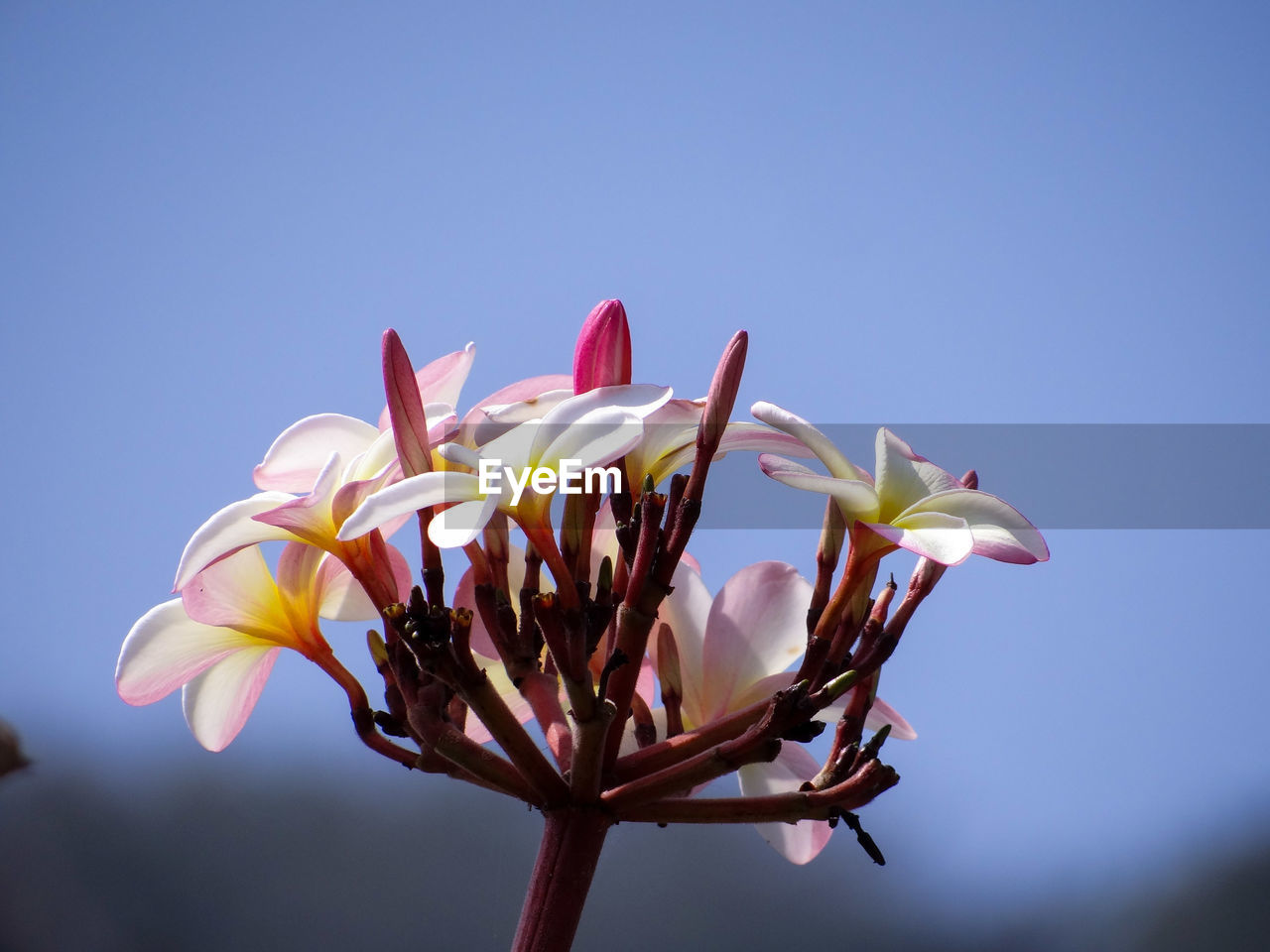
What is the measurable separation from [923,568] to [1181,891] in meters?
5.14

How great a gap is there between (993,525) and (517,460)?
161mm

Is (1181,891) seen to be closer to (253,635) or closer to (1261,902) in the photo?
(1261,902)

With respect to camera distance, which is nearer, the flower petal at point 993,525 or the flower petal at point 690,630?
the flower petal at point 993,525

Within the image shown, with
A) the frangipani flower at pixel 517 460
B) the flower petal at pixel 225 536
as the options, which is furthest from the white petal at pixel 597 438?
the flower petal at pixel 225 536

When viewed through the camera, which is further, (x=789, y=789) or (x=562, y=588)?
(x=789, y=789)

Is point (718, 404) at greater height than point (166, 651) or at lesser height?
greater

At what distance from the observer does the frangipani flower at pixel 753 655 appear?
434 mm

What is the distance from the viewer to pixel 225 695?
436 mm

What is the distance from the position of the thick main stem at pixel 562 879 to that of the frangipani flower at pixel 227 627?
11cm

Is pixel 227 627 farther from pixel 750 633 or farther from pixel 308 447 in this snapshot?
pixel 750 633

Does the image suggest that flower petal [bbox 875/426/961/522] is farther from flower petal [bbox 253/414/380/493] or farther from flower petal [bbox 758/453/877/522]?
flower petal [bbox 253/414/380/493]

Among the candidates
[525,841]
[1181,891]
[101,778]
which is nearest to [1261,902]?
[1181,891]

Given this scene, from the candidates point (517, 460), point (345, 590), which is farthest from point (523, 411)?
point (345, 590)

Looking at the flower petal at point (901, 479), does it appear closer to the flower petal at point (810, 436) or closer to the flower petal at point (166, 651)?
the flower petal at point (810, 436)
